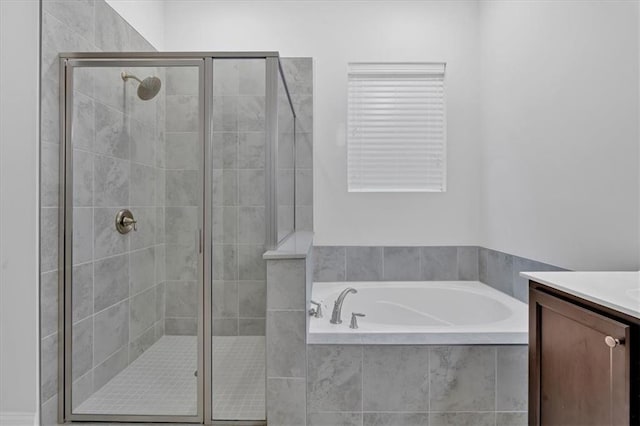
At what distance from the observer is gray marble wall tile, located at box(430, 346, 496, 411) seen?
1672 mm

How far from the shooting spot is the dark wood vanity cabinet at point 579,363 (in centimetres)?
91

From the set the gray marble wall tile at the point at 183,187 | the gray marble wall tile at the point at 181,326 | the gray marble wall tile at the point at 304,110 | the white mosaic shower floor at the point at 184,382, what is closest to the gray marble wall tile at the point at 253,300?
the white mosaic shower floor at the point at 184,382

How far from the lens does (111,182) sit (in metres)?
1.82

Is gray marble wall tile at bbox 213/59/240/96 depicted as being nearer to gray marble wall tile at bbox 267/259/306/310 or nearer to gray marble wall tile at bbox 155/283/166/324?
gray marble wall tile at bbox 267/259/306/310

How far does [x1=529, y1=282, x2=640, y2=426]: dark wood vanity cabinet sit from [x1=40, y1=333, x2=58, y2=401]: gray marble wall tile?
78.5 inches

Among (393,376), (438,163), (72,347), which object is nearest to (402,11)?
(438,163)

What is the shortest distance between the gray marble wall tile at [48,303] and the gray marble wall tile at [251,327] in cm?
84

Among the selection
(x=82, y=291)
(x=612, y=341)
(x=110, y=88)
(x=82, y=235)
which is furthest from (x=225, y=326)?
(x=612, y=341)

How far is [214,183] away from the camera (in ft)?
5.80

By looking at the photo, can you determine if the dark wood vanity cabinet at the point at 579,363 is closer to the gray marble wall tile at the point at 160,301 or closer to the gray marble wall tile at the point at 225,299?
the gray marble wall tile at the point at 225,299

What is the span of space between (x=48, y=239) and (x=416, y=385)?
178cm

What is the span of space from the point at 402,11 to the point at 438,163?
3.79ft

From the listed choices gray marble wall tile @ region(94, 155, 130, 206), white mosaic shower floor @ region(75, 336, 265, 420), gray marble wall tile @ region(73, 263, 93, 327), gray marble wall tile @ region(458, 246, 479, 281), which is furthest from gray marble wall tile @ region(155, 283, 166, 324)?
gray marble wall tile @ region(458, 246, 479, 281)

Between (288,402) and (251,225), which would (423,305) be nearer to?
(288,402)
